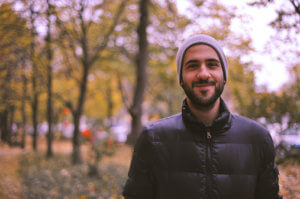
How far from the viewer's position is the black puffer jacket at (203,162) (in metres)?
1.74

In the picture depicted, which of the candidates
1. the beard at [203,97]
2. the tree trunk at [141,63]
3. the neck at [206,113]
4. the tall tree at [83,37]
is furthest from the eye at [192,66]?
the tall tree at [83,37]

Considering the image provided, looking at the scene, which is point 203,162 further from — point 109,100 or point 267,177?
point 109,100

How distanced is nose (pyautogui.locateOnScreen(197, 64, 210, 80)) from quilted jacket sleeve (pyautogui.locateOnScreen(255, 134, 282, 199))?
56 centimetres

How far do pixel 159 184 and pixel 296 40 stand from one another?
352cm

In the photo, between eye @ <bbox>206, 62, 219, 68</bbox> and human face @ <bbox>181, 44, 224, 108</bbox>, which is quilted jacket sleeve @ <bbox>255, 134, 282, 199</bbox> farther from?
eye @ <bbox>206, 62, 219, 68</bbox>

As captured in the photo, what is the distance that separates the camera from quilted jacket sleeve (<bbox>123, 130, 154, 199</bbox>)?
1804 millimetres

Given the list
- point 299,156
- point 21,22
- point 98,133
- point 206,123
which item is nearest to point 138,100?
point 98,133

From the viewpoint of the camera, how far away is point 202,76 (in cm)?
179

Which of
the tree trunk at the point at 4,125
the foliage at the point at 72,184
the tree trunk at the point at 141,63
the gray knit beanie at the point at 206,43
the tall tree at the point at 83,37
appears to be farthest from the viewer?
the tree trunk at the point at 4,125

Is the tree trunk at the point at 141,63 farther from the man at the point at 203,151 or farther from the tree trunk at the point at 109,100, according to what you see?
the tree trunk at the point at 109,100

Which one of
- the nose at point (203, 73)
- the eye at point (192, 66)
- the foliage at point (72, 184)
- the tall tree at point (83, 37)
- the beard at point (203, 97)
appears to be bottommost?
the foliage at point (72, 184)

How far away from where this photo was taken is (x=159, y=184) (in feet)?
5.88

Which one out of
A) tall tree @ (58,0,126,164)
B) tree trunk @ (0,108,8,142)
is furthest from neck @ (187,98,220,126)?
tree trunk @ (0,108,8,142)

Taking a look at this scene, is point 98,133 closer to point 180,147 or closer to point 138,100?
point 138,100
